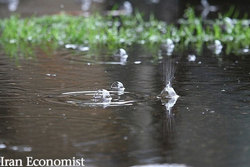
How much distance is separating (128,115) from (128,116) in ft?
0.12

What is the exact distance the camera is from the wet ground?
4117mm

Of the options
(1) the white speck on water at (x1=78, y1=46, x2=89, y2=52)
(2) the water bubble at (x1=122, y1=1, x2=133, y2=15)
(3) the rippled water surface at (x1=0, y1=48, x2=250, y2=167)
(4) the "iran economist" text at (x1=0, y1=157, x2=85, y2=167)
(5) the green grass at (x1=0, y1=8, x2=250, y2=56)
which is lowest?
(4) the "iran economist" text at (x1=0, y1=157, x2=85, y2=167)

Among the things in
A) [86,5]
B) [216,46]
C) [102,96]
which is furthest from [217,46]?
[86,5]

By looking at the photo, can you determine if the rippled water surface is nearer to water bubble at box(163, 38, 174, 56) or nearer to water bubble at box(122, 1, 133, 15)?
water bubble at box(163, 38, 174, 56)

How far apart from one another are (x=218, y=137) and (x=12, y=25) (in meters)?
7.51

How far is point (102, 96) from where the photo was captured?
5.82 m

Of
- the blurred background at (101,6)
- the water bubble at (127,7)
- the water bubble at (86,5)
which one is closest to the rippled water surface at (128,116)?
the blurred background at (101,6)

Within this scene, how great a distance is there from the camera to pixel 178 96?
604 cm

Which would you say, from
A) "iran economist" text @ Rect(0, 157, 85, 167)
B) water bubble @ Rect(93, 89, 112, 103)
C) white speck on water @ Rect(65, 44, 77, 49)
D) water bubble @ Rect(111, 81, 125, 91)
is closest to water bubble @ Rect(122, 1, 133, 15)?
white speck on water @ Rect(65, 44, 77, 49)

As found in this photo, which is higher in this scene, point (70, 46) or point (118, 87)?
point (70, 46)

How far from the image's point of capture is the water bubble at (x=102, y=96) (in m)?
5.80

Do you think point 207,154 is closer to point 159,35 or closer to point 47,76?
point 47,76

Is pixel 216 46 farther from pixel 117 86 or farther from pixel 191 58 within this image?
pixel 117 86

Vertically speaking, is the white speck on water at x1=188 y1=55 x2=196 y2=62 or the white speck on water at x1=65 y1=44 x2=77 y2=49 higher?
the white speck on water at x1=65 y1=44 x2=77 y2=49
